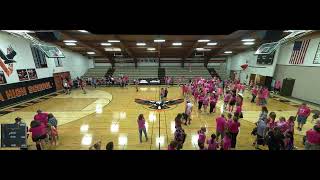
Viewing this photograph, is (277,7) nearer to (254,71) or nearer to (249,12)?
(249,12)

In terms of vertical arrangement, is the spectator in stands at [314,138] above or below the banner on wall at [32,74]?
below

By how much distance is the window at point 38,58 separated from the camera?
19.0 meters

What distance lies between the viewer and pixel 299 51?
17844 mm

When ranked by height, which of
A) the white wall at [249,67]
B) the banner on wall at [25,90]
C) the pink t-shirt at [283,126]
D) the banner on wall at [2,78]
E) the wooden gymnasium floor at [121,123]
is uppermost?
the white wall at [249,67]

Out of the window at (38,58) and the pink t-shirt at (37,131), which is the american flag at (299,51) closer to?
the pink t-shirt at (37,131)

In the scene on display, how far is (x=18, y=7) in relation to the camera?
3.26 metres

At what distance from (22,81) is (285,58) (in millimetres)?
24837

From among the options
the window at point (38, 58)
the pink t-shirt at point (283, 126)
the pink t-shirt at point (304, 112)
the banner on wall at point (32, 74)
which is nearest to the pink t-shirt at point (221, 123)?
the pink t-shirt at point (283, 126)

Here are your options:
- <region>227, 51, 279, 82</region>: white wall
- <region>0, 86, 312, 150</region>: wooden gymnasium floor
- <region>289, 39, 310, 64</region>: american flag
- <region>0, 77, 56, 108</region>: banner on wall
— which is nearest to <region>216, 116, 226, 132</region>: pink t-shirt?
<region>0, 86, 312, 150</region>: wooden gymnasium floor

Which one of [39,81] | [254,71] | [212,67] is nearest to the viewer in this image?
[39,81]

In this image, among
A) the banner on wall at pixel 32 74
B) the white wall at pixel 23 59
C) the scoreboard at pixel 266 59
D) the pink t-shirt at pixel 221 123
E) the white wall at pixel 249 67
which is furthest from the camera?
the white wall at pixel 249 67

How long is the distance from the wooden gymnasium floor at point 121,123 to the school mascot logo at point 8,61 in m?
3.34

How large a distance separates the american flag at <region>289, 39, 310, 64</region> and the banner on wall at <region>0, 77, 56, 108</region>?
2467 cm

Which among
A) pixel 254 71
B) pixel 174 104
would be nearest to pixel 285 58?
pixel 254 71
